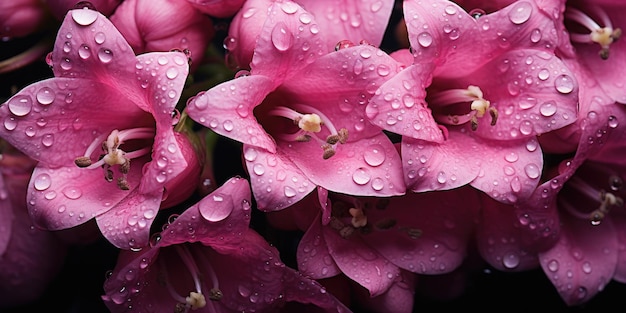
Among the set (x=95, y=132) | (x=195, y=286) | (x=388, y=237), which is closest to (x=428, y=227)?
(x=388, y=237)

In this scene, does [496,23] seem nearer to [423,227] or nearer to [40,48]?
[423,227]

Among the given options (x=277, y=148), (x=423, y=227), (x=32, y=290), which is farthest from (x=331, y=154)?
(x=32, y=290)

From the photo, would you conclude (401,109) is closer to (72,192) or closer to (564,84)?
(564,84)

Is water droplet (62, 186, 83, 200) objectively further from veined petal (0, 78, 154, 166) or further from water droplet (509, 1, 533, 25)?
water droplet (509, 1, 533, 25)

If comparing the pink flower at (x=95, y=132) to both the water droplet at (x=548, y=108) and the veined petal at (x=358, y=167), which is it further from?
the water droplet at (x=548, y=108)

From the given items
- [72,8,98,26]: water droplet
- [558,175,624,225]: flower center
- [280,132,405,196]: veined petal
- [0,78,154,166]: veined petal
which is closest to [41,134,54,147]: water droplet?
[0,78,154,166]: veined petal

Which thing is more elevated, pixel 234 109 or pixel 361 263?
pixel 234 109
